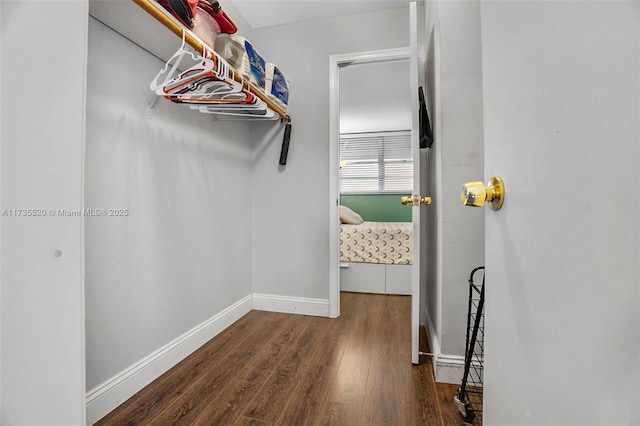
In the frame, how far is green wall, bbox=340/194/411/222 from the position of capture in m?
5.14

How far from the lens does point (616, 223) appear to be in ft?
0.77

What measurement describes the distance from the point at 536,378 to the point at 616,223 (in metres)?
0.24

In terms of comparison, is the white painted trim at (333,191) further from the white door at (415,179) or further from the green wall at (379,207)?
the green wall at (379,207)

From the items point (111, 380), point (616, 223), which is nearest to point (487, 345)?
point (616, 223)

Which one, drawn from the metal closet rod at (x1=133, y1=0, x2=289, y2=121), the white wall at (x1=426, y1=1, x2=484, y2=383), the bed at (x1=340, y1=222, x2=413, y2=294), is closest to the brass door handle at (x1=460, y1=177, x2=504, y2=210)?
the white wall at (x1=426, y1=1, x2=484, y2=383)

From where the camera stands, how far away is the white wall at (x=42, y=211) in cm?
57

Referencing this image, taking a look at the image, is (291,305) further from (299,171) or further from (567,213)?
(567,213)

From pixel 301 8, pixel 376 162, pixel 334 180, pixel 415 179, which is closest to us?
pixel 415 179

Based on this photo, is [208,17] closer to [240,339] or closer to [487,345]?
[487,345]

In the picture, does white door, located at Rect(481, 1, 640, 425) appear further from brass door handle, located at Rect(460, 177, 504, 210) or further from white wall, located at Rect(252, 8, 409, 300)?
white wall, located at Rect(252, 8, 409, 300)

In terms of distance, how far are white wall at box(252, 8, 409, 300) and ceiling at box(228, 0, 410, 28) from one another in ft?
0.19

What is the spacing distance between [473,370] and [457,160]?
1052mm

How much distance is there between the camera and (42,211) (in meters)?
0.63

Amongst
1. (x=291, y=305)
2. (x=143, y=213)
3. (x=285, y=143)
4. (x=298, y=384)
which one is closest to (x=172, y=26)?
(x=143, y=213)
